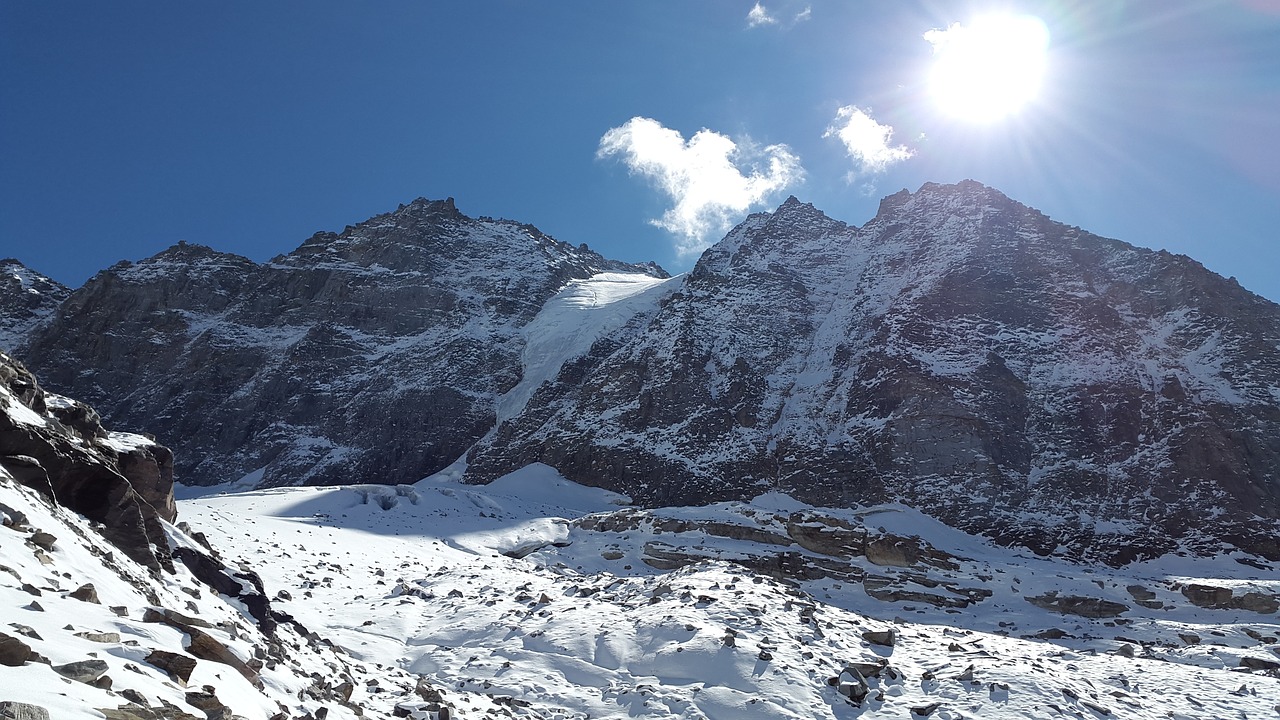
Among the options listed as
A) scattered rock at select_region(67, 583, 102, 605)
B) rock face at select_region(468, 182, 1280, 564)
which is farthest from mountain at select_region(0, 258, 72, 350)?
scattered rock at select_region(67, 583, 102, 605)

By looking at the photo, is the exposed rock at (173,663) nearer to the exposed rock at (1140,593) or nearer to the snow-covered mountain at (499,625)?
the snow-covered mountain at (499,625)

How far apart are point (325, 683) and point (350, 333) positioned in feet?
337

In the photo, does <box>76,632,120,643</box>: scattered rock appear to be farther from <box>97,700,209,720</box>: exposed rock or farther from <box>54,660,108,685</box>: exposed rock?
<box>97,700,209,720</box>: exposed rock

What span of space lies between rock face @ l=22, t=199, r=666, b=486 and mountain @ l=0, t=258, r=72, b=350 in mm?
6090

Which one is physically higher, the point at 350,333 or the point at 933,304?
the point at 933,304

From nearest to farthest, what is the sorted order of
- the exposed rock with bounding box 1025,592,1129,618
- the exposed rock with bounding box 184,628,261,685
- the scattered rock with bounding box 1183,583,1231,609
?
the exposed rock with bounding box 184,628,261,685
the exposed rock with bounding box 1025,592,1129,618
the scattered rock with bounding box 1183,583,1231,609

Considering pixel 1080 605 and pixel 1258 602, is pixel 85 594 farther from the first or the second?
pixel 1258 602

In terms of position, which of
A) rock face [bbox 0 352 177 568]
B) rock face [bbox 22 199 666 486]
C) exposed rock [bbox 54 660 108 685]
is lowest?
exposed rock [bbox 54 660 108 685]

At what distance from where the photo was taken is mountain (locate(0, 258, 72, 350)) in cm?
11288

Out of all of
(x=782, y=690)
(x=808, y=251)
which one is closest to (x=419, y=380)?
(x=808, y=251)

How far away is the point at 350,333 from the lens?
10850 cm

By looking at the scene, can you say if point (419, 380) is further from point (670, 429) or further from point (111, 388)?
point (111, 388)

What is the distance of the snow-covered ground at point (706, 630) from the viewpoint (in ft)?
54.6

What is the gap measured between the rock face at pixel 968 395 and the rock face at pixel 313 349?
13.9m
